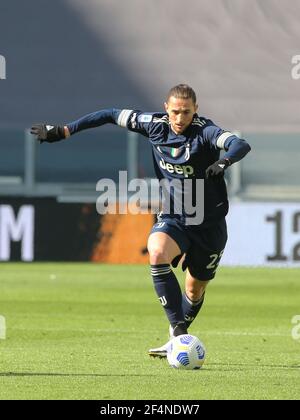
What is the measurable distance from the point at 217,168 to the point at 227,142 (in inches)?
15.4

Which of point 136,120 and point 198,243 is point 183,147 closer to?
point 136,120

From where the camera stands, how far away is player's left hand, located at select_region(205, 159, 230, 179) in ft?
28.2

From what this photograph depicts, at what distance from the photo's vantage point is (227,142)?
895cm

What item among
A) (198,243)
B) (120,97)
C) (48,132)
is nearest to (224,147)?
(198,243)

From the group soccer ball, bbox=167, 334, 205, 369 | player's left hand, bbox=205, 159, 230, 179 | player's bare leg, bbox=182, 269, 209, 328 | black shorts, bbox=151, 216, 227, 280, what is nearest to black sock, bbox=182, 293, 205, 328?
player's bare leg, bbox=182, 269, 209, 328

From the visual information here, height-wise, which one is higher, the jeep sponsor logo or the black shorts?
the jeep sponsor logo

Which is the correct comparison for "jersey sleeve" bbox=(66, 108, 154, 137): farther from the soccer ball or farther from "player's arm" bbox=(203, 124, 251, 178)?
the soccer ball

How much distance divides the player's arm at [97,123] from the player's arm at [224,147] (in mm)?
546

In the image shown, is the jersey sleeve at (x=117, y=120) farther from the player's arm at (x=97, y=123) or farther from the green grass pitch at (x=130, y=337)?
the green grass pitch at (x=130, y=337)

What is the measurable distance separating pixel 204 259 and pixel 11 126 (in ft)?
61.8

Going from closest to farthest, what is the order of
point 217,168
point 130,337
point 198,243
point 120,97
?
point 217,168, point 198,243, point 130,337, point 120,97

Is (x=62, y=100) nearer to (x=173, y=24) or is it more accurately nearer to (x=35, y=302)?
(x=173, y=24)

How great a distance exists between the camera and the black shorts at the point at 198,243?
927cm

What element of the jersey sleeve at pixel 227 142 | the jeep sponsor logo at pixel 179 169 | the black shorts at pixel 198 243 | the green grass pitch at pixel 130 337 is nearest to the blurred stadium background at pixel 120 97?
the green grass pitch at pixel 130 337
